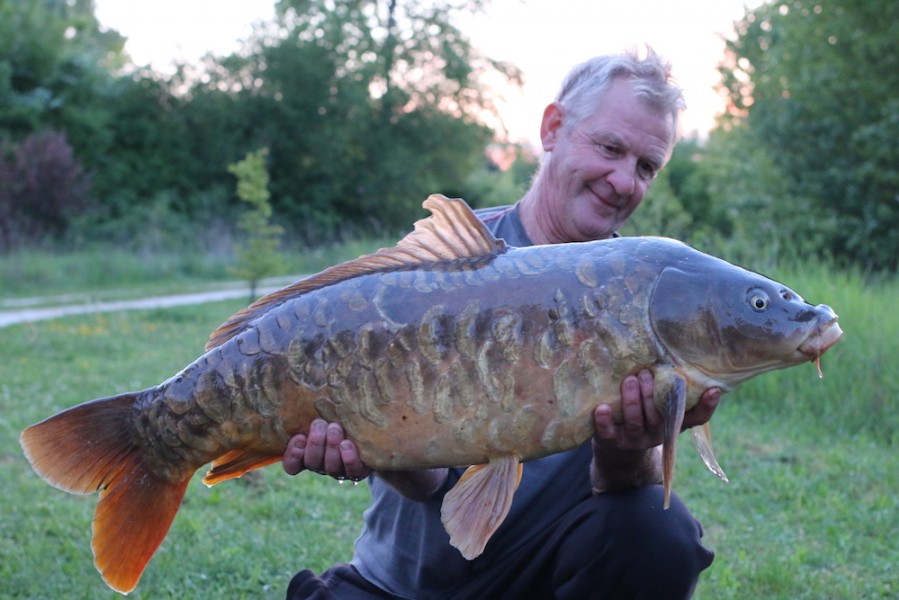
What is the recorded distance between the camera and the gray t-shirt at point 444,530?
276 centimetres

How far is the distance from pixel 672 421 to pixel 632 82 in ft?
4.47

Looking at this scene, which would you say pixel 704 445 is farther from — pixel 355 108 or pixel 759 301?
pixel 355 108

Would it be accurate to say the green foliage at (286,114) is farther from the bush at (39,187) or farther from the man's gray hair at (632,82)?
the man's gray hair at (632,82)

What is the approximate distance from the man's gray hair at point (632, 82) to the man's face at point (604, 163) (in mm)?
23

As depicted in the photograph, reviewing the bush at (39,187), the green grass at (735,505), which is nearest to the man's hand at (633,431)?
the green grass at (735,505)

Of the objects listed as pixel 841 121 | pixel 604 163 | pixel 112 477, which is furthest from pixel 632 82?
pixel 841 121

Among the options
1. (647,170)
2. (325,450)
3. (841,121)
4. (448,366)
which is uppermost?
(647,170)

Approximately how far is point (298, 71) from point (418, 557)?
25919mm

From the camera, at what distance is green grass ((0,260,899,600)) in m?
3.80

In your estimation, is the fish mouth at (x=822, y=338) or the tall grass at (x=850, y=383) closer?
the fish mouth at (x=822, y=338)

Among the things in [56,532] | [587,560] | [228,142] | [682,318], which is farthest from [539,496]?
[228,142]

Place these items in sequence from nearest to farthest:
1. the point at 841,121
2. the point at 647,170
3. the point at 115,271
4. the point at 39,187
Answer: the point at 647,170, the point at 841,121, the point at 115,271, the point at 39,187

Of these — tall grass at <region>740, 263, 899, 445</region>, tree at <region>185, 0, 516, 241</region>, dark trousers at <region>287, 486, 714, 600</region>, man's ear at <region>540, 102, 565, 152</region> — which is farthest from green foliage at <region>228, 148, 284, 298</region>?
tree at <region>185, 0, 516, 241</region>

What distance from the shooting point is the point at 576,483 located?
2.81 meters
